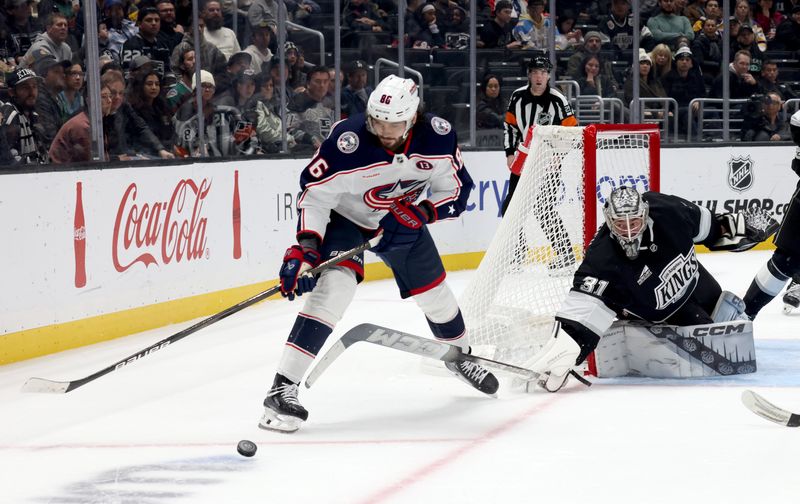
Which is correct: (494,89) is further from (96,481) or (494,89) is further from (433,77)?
(96,481)

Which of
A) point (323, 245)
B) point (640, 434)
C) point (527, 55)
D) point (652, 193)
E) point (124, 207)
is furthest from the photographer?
point (527, 55)

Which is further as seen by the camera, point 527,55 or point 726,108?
point 726,108

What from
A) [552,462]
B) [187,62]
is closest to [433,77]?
[187,62]

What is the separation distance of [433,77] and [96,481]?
5404 millimetres

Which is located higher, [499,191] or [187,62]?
[187,62]

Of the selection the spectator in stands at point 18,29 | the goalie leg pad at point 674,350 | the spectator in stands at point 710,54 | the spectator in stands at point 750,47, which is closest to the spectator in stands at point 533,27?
the spectator in stands at point 710,54

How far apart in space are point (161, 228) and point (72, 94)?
2.61ft

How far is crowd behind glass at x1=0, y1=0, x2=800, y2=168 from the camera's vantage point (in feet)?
17.2

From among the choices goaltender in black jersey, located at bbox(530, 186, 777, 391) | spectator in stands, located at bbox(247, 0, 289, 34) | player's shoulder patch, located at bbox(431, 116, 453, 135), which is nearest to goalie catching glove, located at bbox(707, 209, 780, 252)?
goaltender in black jersey, located at bbox(530, 186, 777, 391)

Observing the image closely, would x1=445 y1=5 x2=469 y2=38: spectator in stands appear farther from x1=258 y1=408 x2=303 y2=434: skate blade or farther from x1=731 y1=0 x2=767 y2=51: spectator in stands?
x1=258 y1=408 x2=303 y2=434: skate blade

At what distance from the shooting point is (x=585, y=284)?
4.05 m

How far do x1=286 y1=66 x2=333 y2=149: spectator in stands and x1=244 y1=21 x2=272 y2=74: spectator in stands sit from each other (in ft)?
1.16

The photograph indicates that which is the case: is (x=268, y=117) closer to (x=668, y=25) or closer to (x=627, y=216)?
(x=627, y=216)

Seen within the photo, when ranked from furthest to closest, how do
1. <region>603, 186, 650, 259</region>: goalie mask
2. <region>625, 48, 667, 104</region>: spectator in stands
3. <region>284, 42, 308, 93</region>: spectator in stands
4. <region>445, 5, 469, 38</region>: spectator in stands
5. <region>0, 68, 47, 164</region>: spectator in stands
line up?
<region>625, 48, 667, 104</region>: spectator in stands
<region>445, 5, 469, 38</region>: spectator in stands
<region>284, 42, 308, 93</region>: spectator in stands
<region>0, 68, 47, 164</region>: spectator in stands
<region>603, 186, 650, 259</region>: goalie mask
